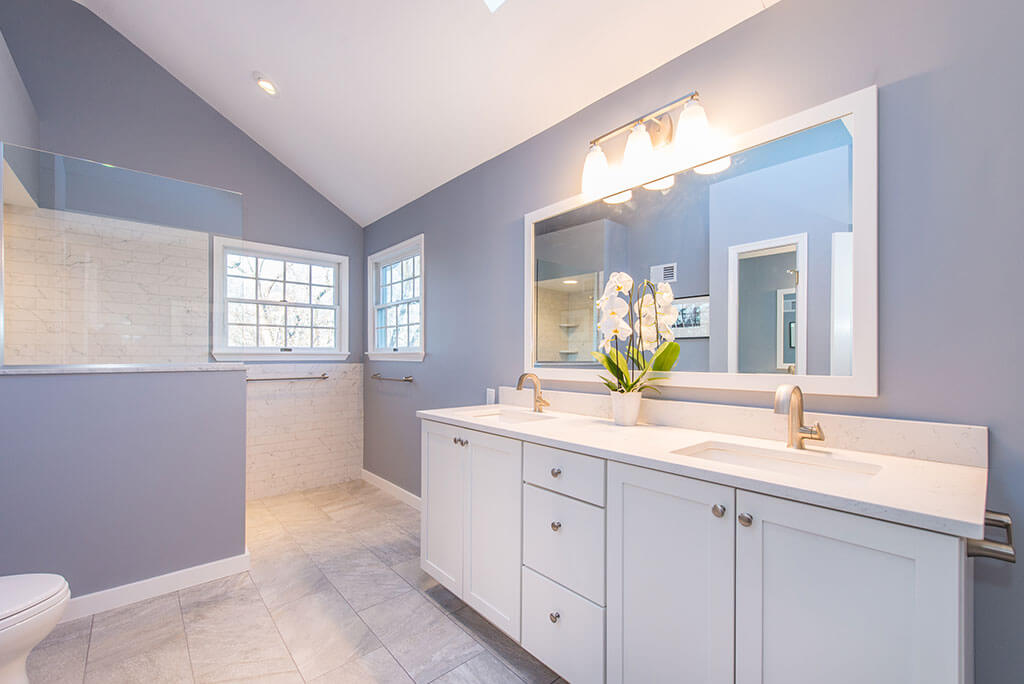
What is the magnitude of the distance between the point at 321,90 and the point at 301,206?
1.32 metres

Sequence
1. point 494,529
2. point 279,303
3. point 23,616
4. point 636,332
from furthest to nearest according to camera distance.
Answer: point 279,303
point 636,332
point 494,529
point 23,616

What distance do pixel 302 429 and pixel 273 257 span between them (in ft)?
5.06

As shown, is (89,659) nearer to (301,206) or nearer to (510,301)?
(510,301)

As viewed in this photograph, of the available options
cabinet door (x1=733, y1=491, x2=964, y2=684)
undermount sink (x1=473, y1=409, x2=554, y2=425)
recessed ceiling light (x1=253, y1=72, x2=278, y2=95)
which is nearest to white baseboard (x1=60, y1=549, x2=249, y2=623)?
undermount sink (x1=473, y1=409, x2=554, y2=425)

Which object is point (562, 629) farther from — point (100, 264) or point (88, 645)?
point (100, 264)

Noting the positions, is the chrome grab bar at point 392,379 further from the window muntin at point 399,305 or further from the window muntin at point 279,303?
the window muntin at point 279,303

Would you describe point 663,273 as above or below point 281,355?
above

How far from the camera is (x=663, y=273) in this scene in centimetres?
180

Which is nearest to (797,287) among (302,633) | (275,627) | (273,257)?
(302,633)

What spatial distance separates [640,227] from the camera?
1910 millimetres

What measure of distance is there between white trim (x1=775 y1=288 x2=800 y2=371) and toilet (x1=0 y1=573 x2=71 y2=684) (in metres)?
2.48

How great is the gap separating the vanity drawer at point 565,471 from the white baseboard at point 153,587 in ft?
6.29

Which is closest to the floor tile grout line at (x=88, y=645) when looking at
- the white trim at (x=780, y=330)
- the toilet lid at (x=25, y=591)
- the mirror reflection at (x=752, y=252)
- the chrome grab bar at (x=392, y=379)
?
the toilet lid at (x=25, y=591)

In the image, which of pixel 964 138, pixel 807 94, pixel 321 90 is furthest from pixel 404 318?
pixel 964 138
